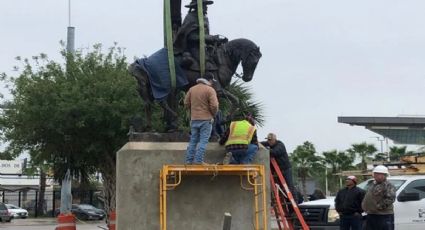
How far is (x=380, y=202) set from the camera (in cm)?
1114

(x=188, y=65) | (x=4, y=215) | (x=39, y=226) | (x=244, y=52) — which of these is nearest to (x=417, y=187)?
(x=244, y=52)

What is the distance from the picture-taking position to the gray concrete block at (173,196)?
1020 centimetres

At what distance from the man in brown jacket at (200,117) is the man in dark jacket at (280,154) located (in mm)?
2734

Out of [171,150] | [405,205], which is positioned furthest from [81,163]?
[171,150]

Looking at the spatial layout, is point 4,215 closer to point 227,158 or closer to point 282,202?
point 282,202

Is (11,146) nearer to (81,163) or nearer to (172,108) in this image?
(81,163)

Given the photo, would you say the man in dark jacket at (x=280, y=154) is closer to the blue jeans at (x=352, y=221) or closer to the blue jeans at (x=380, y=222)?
the blue jeans at (x=352, y=221)

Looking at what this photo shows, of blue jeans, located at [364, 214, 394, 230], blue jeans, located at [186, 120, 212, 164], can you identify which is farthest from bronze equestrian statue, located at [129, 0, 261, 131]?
blue jeans, located at [364, 214, 394, 230]

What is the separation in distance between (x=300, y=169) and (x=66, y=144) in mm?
42363

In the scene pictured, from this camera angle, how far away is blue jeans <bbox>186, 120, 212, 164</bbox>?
1005 centimetres

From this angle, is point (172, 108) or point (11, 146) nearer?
point (172, 108)

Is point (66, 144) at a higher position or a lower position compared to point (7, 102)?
lower

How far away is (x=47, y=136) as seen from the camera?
890 inches

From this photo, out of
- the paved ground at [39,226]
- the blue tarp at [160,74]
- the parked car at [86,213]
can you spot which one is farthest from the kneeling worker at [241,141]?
the parked car at [86,213]
